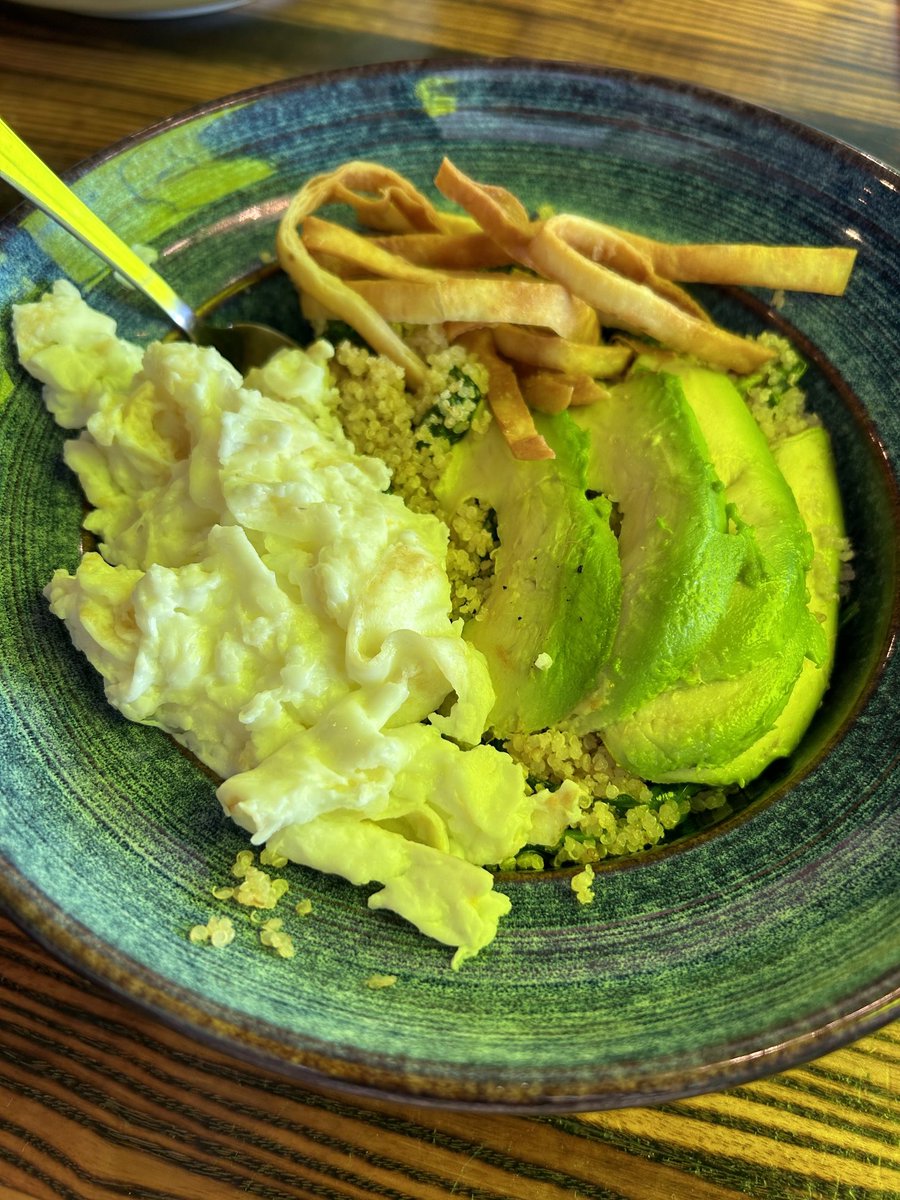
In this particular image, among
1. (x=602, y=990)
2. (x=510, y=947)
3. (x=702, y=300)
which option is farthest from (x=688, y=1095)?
(x=702, y=300)

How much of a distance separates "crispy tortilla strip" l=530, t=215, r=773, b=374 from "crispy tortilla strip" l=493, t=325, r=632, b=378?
0.28ft

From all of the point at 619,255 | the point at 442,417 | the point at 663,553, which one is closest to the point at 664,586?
the point at 663,553

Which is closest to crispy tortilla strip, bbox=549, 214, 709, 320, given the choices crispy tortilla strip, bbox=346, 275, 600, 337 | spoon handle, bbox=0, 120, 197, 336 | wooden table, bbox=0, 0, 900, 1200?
crispy tortilla strip, bbox=346, 275, 600, 337

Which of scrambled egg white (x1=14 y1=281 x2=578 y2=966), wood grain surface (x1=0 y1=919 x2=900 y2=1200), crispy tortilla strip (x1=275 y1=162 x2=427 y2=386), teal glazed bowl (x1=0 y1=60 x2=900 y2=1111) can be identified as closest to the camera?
teal glazed bowl (x1=0 y1=60 x2=900 y2=1111)

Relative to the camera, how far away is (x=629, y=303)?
1.88 metres

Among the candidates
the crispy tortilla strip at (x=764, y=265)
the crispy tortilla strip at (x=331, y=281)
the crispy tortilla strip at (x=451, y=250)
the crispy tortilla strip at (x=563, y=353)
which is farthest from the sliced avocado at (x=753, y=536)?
the crispy tortilla strip at (x=331, y=281)

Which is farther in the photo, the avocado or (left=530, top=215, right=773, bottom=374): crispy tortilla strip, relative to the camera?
(left=530, top=215, right=773, bottom=374): crispy tortilla strip

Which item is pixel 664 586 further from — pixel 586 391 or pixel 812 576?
pixel 586 391

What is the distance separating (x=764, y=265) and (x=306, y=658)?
1359 millimetres

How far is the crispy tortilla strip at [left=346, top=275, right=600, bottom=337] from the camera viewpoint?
188cm

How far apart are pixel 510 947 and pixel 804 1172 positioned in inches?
22.1

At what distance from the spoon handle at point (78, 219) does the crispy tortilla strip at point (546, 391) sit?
80 cm

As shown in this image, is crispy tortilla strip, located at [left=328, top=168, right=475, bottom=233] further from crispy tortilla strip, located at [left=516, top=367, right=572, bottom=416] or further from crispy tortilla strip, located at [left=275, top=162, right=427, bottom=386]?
crispy tortilla strip, located at [left=516, top=367, right=572, bottom=416]

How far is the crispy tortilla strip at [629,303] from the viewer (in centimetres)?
187
